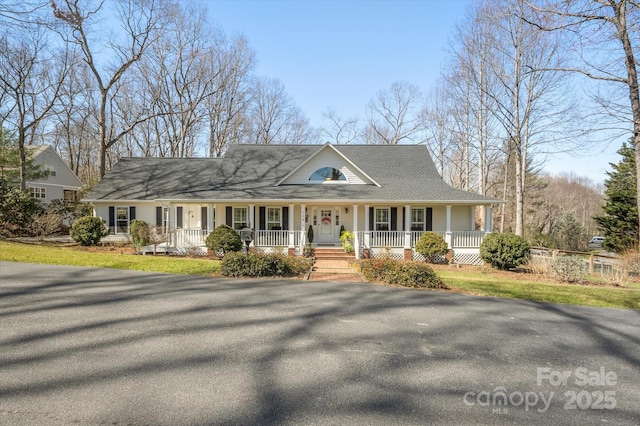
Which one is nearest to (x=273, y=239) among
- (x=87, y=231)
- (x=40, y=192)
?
(x=87, y=231)

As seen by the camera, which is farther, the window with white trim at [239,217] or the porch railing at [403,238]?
the window with white trim at [239,217]

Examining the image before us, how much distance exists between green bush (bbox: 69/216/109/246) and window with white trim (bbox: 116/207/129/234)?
6.97 ft

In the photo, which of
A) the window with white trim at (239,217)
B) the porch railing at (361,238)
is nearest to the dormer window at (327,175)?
the porch railing at (361,238)

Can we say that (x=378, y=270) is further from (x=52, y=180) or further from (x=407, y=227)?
(x=52, y=180)

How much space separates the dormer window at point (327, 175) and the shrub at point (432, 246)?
17.4 feet

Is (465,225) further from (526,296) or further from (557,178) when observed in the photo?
(557,178)

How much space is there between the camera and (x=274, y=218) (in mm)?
17438

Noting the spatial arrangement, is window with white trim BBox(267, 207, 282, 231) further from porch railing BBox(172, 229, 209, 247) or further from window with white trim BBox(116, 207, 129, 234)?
window with white trim BBox(116, 207, 129, 234)

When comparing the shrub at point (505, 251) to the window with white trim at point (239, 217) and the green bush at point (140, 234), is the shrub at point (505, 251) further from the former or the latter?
the green bush at point (140, 234)

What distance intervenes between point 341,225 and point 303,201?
127 inches

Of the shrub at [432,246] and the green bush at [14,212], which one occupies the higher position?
the green bush at [14,212]

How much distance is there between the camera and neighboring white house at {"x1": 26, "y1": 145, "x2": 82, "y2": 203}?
28531mm

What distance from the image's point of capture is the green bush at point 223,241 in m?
14.5

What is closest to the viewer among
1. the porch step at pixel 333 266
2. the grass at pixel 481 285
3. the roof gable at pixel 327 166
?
the grass at pixel 481 285
